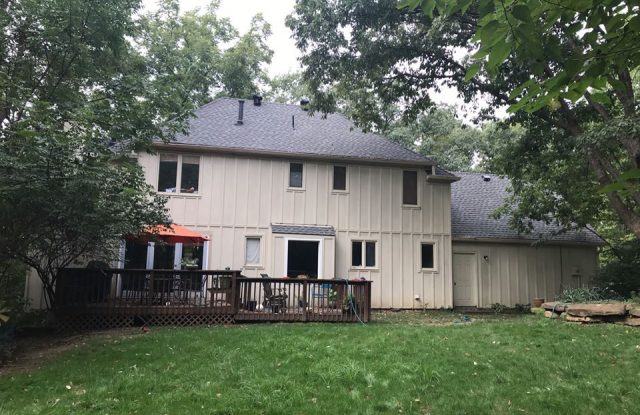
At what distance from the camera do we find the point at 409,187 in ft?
52.2

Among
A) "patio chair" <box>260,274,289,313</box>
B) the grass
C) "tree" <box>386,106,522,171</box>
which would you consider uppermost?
"tree" <box>386,106,522,171</box>

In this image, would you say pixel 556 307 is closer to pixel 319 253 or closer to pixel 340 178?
pixel 319 253

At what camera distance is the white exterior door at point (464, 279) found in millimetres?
16328

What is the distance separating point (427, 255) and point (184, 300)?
8.39 meters

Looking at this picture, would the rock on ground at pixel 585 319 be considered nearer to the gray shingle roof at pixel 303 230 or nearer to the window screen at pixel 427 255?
the window screen at pixel 427 255

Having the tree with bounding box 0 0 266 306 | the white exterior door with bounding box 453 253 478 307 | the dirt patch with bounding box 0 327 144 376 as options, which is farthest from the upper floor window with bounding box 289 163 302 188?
the dirt patch with bounding box 0 327 144 376

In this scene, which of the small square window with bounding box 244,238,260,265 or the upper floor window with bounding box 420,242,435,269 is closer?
the small square window with bounding box 244,238,260,265

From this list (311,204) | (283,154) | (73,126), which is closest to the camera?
(73,126)

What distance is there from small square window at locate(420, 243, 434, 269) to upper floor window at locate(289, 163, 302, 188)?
4.70 metres

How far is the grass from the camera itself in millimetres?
5242

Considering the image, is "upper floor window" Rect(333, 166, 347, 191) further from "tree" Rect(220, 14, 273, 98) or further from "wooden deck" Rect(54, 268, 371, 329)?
"tree" Rect(220, 14, 273, 98)

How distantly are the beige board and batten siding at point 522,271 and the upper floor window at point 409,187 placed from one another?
2.27m

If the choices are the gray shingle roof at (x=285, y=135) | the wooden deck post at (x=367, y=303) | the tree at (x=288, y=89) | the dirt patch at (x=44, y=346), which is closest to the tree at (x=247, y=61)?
the tree at (x=288, y=89)

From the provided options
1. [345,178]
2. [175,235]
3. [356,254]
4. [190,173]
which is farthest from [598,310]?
[190,173]
